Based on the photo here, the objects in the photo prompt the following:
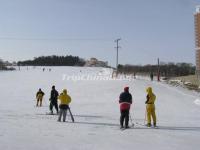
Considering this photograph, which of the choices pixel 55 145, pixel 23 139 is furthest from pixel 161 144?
pixel 23 139

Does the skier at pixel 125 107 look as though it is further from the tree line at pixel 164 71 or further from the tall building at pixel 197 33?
the tall building at pixel 197 33

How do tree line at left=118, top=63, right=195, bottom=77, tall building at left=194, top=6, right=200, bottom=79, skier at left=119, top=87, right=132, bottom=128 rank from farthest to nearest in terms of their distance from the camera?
tree line at left=118, top=63, right=195, bottom=77 < tall building at left=194, top=6, right=200, bottom=79 < skier at left=119, top=87, right=132, bottom=128

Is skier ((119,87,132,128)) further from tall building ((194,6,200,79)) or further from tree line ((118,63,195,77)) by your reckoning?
tall building ((194,6,200,79))

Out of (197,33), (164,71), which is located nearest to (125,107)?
(197,33)

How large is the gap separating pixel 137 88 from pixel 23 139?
101 ft

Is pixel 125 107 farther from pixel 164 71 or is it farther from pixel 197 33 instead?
pixel 164 71

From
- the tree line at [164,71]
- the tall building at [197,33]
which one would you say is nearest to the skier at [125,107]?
the tree line at [164,71]

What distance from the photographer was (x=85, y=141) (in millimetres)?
11445

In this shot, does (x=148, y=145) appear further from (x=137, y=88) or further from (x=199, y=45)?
(x=199, y=45)

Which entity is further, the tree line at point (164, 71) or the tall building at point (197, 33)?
the tree line at point (164, 71)

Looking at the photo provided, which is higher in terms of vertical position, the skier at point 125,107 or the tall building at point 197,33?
the tall building at point 197,33

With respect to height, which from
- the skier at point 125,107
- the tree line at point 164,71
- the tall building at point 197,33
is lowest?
the skier at point 125,107

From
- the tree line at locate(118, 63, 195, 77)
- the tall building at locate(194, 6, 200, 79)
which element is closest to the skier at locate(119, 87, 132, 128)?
the tree line at locate(118, 63, 195, 77)

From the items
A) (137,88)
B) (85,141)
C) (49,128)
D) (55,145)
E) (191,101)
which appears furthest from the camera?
(137,88)
